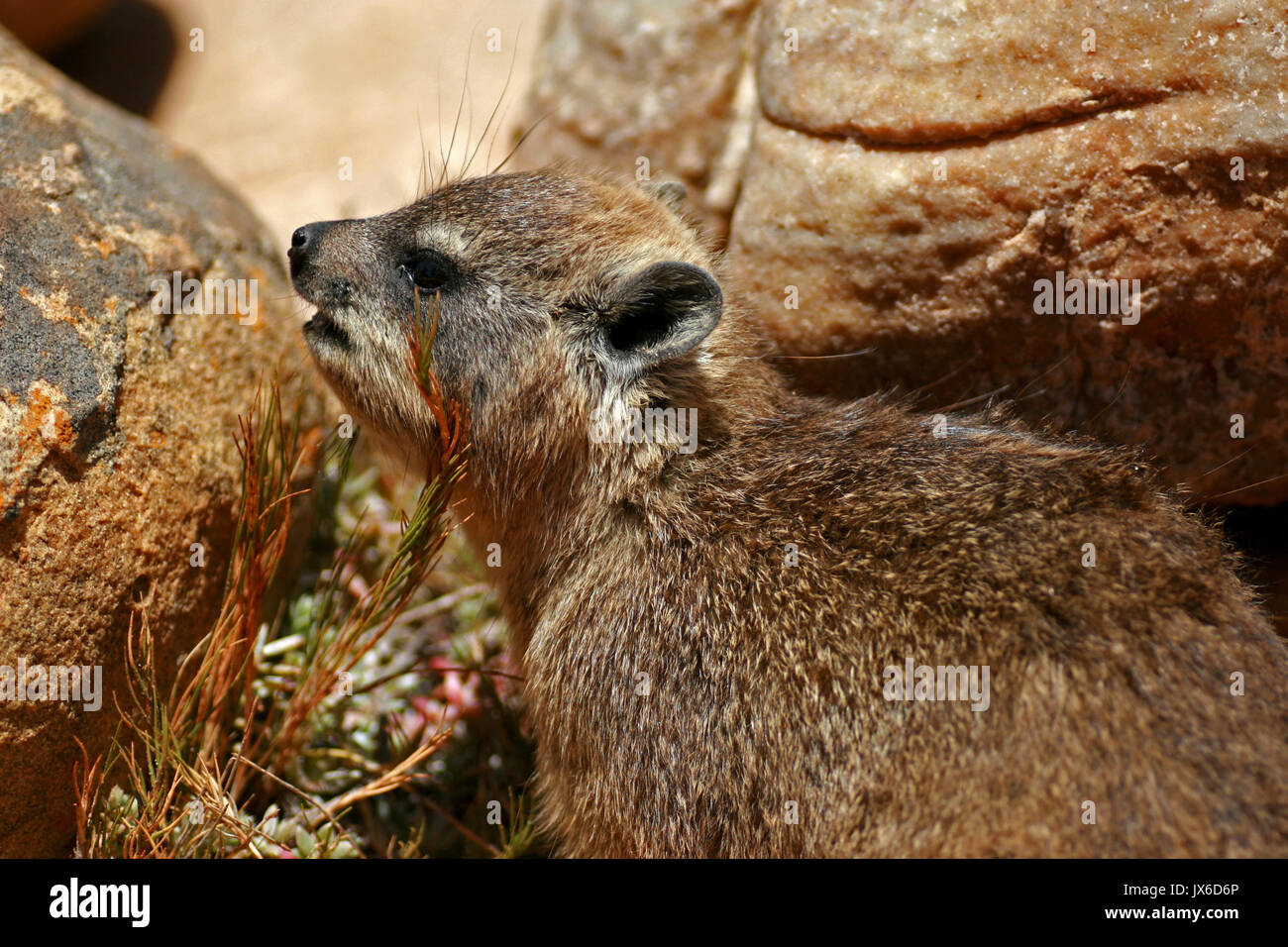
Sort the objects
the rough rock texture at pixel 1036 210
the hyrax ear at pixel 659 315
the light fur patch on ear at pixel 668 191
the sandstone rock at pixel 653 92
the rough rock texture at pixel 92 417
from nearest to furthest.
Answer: the rough rock texture at pixel 92 417
the hyrax ear at pixel 659 315
the rough rock texture at pixel 1036 210
the light fur patch on ear at pixel 668 191
the sandstone rock at pixel 653 92

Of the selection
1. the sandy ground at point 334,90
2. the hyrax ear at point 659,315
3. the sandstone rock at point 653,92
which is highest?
the sandy ground at point 334,90

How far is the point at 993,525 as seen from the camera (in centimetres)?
359

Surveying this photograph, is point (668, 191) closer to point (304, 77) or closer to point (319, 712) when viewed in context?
point (319, 712)

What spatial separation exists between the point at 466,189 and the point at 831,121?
1677 mm

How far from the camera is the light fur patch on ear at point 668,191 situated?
5020 mm

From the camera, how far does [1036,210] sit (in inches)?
172

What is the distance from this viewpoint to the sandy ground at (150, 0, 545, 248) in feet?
24.9

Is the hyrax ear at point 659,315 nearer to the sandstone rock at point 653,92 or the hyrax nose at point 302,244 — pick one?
the hyrax nose at point 302,244

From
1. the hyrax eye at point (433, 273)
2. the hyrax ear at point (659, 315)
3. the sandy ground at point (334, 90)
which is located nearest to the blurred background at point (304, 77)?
the sandy ground at point (334, 90)

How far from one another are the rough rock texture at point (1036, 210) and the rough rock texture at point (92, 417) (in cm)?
251

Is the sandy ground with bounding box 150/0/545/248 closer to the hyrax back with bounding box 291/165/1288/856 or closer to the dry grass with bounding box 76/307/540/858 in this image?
the dry grass with bounding box 76/307/540/858

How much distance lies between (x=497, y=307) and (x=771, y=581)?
5.07 ft

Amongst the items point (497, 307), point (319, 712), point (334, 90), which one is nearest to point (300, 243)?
point (497, 307)
